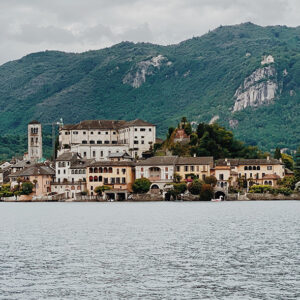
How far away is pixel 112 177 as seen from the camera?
144750mm

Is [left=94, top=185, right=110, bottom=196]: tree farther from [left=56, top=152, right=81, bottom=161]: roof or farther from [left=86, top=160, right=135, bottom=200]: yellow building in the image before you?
[left=56, top=152, right=81, bottom=161]: roof

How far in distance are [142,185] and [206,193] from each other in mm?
10986

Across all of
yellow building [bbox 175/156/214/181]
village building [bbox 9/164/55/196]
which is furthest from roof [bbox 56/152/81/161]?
yellow building [bbox 175/156/214/181]

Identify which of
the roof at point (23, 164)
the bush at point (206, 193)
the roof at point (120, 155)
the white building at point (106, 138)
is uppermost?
the white building at point (106, 138)

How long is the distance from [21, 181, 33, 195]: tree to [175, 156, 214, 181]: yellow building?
89.3 ft

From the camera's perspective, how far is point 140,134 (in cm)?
16900

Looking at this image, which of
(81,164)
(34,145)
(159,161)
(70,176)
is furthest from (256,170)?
(34,145)

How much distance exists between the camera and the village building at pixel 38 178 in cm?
15338

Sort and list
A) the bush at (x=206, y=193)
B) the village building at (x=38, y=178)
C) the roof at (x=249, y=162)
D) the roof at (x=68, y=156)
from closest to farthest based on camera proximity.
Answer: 1. the bush at (x=206, y=193)
2. the roof at (x=249, y=162)
3. the village building at (x=38, y=178)
4. the roof at (x=68, y=156)

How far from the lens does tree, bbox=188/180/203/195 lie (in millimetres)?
136300

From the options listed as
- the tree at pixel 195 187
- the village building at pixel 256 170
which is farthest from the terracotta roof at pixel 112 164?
the village building at pixel 256 170

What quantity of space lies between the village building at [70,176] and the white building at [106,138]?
12419mm

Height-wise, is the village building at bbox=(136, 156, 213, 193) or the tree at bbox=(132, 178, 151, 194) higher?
the village building at bbox=(136, 156, 213, 193)

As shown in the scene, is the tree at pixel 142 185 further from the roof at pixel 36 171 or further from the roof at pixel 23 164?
the roof at pixel 23 164
